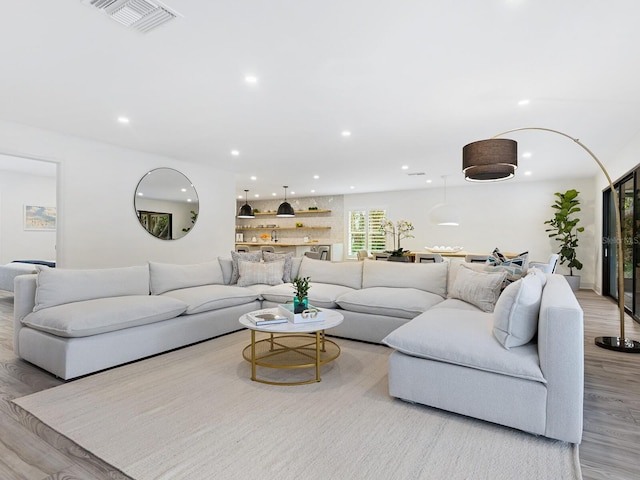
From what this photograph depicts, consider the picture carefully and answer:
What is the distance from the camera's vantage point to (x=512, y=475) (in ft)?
5.64

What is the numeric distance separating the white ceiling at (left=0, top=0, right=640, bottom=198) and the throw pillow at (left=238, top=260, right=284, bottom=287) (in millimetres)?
1718

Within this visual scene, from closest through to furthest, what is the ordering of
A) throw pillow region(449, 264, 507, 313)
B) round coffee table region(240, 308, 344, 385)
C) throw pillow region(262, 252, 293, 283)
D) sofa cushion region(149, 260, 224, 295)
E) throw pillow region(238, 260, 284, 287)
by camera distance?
round coffee table region(240, 308, 344, 385), throw pillow region(449, 264, 507, 313), sofa cushion region(149, 260, 224, 295), throw pillow region(238, 260, 284, 287), throw pillow region(262, 252, 293, 283)

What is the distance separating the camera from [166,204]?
6.07 metres

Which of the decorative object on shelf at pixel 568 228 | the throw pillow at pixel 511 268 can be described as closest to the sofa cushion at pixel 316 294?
the throw pillow at pixel 511 268

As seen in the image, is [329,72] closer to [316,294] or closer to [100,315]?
[316,294]

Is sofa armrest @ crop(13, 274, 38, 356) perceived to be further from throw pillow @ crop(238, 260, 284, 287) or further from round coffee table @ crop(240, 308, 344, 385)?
throw pillow @ crop(238, 260, 284, 287)

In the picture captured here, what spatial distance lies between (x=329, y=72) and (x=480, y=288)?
7.69ft

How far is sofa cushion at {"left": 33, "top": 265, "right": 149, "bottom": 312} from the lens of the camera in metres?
3.21

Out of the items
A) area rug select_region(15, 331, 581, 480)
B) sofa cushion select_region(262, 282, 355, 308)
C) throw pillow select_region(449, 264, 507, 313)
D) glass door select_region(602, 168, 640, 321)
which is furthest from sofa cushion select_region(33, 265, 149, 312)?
glass door select_region(602, 168, 640, 321)

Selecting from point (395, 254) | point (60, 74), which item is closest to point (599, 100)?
point (395, 254)

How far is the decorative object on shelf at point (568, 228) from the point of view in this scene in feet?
25.2

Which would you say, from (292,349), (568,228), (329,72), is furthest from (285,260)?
(568,228)

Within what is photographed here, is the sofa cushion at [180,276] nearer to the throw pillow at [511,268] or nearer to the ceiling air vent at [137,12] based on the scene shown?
the ceiling air vent at [137,12]

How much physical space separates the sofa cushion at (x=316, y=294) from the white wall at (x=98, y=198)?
2.46 meters
